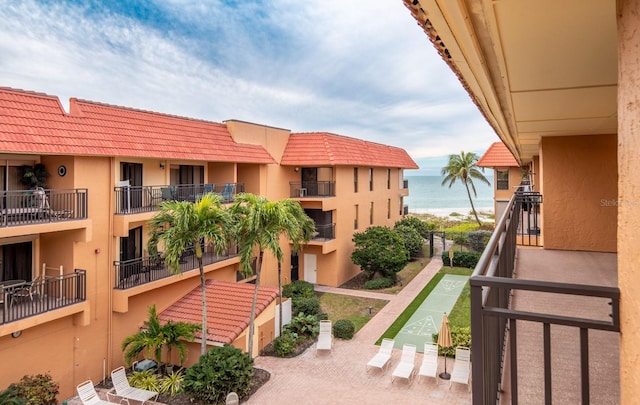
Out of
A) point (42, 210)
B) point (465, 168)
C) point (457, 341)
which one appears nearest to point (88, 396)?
point (42, 210)

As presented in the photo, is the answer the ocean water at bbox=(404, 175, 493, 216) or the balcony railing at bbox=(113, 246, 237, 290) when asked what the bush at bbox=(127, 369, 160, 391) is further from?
the ocean water at bbox=(404, 175, 493, 216)

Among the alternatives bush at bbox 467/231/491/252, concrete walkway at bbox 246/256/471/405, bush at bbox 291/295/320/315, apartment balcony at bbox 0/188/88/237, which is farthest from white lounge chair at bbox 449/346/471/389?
bush at bbox 467/231/491/252

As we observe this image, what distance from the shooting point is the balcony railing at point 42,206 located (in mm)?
11609

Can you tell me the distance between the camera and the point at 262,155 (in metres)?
22.4

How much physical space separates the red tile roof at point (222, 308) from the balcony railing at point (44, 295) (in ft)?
12.5

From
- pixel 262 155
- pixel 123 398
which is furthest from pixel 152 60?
pixel 123 398

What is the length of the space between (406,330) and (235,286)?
7.66m

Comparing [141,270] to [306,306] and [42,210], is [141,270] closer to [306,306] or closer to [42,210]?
[42,210]

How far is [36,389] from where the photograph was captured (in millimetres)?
11141

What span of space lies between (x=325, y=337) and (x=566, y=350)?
507 inches

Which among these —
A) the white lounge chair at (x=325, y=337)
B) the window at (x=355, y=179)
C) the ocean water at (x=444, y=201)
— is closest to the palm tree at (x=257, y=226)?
the white lounge chair at (x=325, y=337)

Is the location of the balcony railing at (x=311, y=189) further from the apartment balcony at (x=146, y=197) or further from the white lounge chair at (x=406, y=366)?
the white lounge chair at (x=406, y=366)

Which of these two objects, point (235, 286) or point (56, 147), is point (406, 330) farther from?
point (56, 147)

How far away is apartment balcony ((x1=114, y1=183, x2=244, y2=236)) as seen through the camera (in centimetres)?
1425
